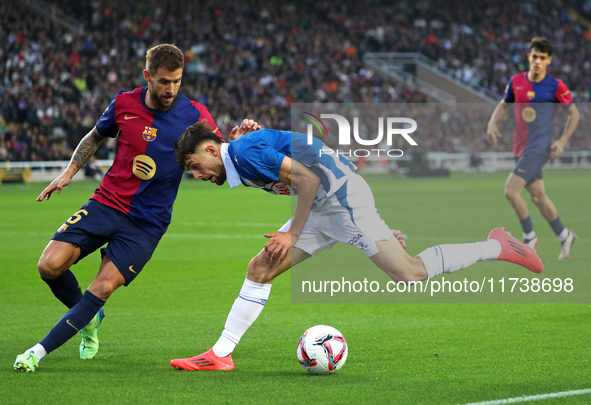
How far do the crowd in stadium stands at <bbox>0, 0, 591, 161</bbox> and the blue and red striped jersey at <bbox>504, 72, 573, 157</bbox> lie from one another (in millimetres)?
22030

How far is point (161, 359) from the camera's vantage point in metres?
5.81

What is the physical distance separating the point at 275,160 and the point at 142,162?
124cm

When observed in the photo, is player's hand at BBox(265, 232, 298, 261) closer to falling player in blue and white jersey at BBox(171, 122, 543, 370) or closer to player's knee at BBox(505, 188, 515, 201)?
falling player in blue and white jersey at BBox(171, 122, 543, 370)

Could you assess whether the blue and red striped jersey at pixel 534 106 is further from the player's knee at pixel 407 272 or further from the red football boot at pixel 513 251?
the player's knee at pixel 407 272

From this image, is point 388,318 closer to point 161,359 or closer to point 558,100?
point 161,359

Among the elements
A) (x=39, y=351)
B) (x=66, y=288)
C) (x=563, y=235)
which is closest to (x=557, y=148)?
(x=563, y=235)

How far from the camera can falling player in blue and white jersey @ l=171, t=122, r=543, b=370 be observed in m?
5.10

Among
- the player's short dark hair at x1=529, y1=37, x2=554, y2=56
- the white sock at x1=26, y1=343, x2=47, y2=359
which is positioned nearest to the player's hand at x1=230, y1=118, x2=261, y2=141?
the white sock at x1=26, y1=343, x2=47, y2=359

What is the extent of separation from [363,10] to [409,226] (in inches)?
1359

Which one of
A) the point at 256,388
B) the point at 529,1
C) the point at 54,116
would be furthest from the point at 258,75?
the point at 256,388

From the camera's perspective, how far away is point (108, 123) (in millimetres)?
6027

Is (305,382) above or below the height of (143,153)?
below

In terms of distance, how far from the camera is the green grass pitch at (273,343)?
4812 mm

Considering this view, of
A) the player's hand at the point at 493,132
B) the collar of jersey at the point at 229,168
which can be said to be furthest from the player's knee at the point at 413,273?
the player's hand at the point at 493,132
